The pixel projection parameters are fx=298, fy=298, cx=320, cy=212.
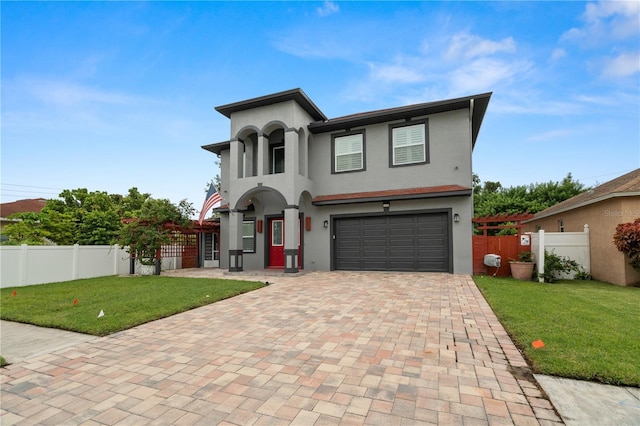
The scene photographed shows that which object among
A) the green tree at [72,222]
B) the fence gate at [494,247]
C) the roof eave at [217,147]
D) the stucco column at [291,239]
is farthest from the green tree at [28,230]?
the fence gate at [494,247]

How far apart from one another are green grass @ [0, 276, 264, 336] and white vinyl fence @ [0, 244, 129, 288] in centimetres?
76

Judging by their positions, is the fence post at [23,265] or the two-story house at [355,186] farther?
the two-story house at [355,186]

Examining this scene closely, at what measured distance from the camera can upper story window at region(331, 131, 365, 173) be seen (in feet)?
38.7

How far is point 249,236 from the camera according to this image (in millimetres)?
13172

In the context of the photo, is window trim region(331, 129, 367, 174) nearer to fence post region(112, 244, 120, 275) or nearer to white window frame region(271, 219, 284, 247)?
white window frame region(271, 219, 284, 247)

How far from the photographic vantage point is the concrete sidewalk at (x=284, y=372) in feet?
7.57

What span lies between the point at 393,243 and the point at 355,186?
2.63 metres

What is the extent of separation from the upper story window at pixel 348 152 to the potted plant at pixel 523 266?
238 inches

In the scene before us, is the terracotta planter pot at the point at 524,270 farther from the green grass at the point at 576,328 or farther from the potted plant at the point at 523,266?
the green grass at the point at 576,328

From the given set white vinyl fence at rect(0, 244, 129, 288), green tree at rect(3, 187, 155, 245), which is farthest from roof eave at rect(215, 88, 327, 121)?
green tree at rect(3, 187, 155, 245)

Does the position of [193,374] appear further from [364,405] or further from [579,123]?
[579,123]

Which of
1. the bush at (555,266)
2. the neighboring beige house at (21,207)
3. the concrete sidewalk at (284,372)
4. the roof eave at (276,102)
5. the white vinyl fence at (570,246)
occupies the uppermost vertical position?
the roof eave at (276,102)

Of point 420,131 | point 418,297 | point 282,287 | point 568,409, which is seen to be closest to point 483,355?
point 568,409

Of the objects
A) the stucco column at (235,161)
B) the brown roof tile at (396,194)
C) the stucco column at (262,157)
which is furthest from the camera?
the stucco column at (235,161)
